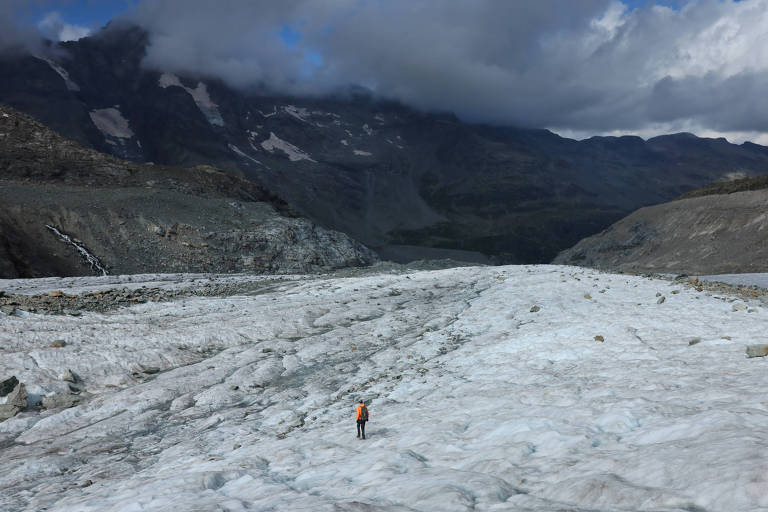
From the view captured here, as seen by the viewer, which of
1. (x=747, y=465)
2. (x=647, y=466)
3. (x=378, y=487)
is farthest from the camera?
(x=378, y=487)

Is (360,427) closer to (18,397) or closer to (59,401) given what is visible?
(59,401)

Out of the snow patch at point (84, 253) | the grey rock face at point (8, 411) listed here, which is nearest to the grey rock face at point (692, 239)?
the snow patch at point (84, 253)

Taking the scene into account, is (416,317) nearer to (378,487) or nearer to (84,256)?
(378,487)

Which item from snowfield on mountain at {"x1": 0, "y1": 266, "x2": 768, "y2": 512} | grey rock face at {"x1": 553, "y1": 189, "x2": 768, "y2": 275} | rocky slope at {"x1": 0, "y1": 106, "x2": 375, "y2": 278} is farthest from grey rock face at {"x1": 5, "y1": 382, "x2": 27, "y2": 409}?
grey rock face at {"x1": 553, "y1": 189, "x2": 768, "y2": 275}

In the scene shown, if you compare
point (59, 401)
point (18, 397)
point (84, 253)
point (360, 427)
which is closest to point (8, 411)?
point (18, 397)

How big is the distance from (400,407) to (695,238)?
97143 millimetres

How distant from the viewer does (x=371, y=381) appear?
18125mm

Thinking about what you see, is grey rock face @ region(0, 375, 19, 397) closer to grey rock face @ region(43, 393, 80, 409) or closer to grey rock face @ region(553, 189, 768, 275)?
grey rock face @ region(43, 393, 80, 409)

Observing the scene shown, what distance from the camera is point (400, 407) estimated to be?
15.0 meters

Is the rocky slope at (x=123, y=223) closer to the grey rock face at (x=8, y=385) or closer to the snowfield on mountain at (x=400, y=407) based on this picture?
the snowfield on mountain at (x=400, y=407)

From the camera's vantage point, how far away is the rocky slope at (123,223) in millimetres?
55625

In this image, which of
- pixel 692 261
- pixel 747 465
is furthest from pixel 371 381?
pixel 692 261

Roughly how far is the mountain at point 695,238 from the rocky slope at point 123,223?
172 feet

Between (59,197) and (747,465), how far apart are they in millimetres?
73964
